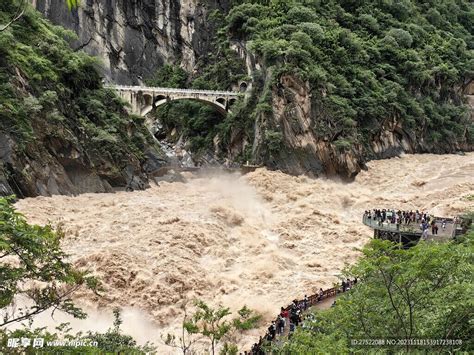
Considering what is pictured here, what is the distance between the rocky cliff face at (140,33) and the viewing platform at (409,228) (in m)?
46.6

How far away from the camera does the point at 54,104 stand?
3525 cm

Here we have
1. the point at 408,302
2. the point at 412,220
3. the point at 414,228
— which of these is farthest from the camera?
the point at 412,220

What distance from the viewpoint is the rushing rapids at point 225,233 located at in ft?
73.9

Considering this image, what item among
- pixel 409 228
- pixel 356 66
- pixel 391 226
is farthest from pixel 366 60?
pixel 409 228

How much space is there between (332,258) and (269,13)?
120ft

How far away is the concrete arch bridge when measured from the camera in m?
51.9

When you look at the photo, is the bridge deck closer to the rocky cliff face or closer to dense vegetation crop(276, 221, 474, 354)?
dense vegetation crop(276, 221, 474, 354)

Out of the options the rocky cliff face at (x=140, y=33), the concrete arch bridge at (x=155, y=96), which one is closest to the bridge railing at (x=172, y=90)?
the concrete arch bridge at (x=155, y=96)

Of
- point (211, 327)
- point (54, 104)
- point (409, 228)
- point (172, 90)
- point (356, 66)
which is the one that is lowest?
point (211, 327)

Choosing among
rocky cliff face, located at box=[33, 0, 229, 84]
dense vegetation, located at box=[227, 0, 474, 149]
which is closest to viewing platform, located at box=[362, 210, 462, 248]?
dense vegetation, located at box=[227, 0, 474, 149]

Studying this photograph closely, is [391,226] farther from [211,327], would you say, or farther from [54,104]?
[54,104]

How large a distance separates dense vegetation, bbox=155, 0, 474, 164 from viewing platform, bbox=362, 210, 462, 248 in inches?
659

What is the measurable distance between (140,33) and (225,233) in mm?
47679

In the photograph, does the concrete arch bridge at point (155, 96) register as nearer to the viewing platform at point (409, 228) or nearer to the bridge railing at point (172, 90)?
the bridge railing at point (172, 90)
